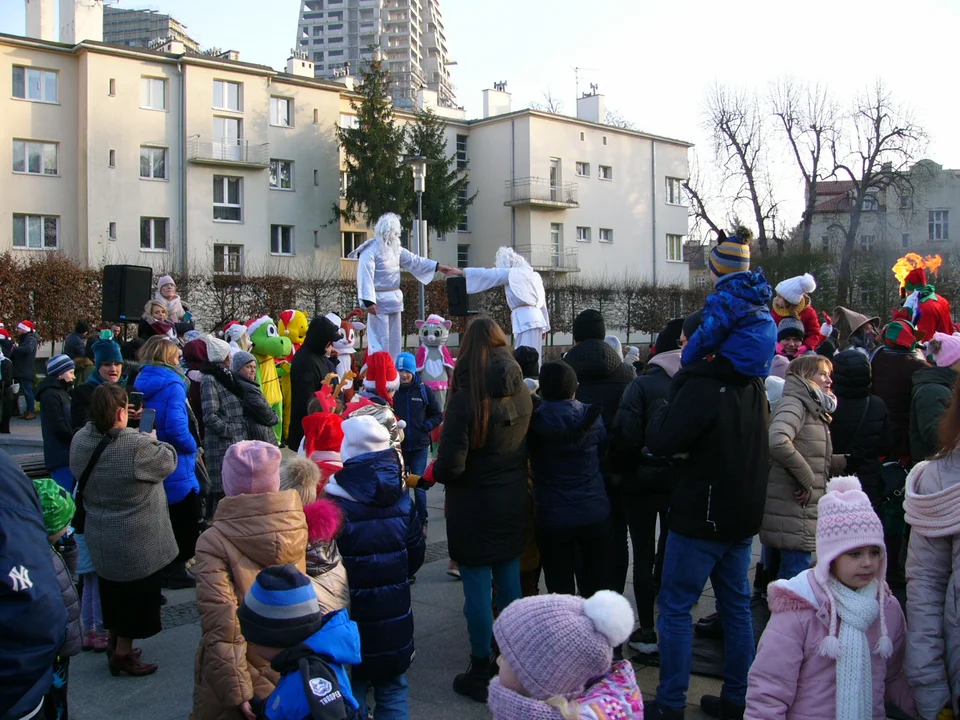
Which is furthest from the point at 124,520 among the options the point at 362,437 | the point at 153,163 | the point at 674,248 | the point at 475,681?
the point at 674,248

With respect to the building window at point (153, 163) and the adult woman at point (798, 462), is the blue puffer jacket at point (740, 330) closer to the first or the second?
the adult woman at point (798, 462)

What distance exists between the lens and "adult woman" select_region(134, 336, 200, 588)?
614 cm

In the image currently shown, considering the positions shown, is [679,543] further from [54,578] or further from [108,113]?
[108,113]

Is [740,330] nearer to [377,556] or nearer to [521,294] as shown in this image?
[377,556]

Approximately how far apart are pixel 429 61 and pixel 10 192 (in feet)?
351

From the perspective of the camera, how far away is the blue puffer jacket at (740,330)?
13.6ft

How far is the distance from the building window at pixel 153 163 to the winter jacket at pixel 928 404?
36.9 m

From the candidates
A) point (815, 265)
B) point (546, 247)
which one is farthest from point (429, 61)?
point (815, 265)

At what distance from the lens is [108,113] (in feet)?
120

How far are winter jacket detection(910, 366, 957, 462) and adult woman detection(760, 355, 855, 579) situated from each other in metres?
1.03

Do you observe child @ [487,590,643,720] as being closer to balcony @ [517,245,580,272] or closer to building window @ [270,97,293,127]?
building window @ [270,97,293,127]

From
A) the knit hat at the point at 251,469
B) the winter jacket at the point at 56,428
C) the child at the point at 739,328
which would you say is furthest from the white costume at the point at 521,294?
the knit hat at the point at 251,469

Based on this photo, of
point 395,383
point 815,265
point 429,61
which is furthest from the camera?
point 429,61

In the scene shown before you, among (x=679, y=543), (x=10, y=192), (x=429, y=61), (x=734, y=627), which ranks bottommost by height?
(x=734, y=627)
